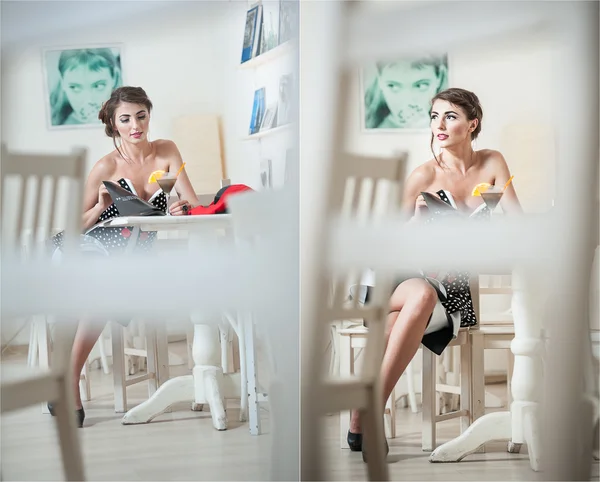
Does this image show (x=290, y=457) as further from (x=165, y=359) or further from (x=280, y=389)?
(x=165, y=359)

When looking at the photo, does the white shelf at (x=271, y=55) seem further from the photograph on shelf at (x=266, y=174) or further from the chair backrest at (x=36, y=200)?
the chair backrest at (x=36, y=200)

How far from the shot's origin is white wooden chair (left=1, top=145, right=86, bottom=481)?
1.45m

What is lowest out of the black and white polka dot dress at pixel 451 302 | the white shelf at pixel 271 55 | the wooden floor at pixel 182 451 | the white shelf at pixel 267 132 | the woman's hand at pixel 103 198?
the wooden floor at pixel 182 451

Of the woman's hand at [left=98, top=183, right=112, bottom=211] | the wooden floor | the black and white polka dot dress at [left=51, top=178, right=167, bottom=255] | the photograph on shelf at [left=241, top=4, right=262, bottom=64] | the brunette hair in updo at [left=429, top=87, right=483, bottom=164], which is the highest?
the photograph on shelf at [left=241, top=4, right=262, bottom=64]

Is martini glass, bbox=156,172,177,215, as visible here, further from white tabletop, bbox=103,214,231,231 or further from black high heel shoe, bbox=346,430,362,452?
black high heel shoe, bbox=346,430,362,452

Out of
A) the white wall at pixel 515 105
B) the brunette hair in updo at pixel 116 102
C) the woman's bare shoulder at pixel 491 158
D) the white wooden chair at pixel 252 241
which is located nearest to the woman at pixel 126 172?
the brunette hair in updo at pixel 116 102

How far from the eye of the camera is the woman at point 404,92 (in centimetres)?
153

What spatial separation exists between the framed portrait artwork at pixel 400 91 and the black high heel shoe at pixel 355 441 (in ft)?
2.12

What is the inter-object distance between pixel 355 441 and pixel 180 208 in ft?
2.02

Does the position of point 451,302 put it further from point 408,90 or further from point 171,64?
point 171,64

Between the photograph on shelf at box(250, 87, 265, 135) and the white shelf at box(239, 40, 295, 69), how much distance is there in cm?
6

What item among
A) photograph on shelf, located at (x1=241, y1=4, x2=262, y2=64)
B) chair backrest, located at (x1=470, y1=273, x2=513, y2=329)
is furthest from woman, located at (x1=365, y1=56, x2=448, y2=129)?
chair backrest, located at (x1=470, y1=273, x2=513, y2=329)

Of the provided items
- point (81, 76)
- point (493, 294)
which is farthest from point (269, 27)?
point (493, 294)

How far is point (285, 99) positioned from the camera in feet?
4.90
